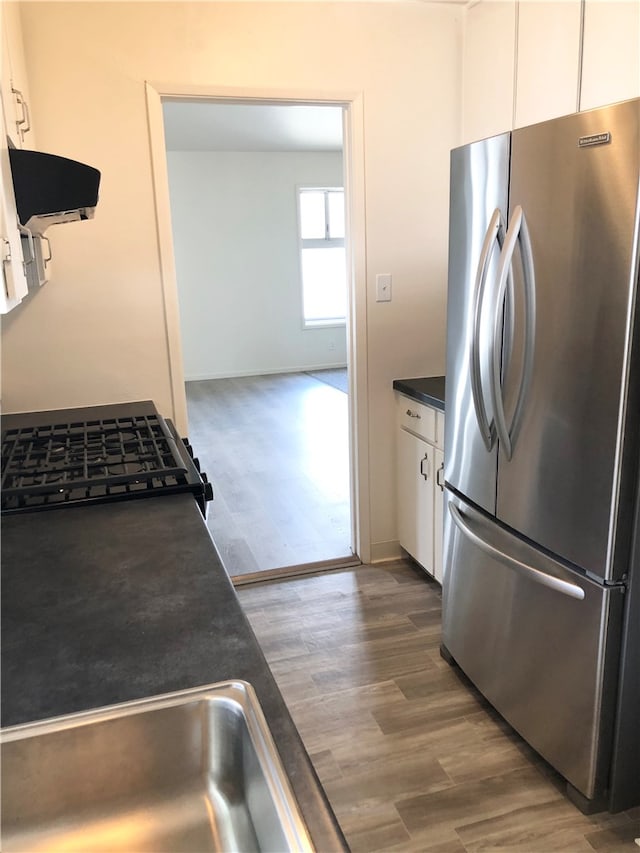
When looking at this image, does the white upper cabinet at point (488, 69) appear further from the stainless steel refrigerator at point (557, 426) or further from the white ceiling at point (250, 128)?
the white ceiling at point (250, 128)

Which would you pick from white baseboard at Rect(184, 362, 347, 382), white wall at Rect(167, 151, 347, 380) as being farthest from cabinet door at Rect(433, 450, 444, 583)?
white wall at Rect(167, 151, 347, 380)

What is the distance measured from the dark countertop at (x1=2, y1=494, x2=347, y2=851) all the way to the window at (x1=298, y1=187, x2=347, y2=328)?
7.51 metres

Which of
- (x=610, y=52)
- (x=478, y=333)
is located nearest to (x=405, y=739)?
(x=478, y=333)

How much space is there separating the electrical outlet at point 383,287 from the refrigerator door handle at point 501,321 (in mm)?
1245

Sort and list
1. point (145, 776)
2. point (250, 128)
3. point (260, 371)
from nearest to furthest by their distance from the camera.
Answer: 1. point (145, 776)
2. point (250, 128)
3. point (260, 371)

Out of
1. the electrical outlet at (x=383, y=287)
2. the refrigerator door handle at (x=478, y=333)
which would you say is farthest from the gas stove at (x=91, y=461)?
the electrical outlet at (x=383, y=287)

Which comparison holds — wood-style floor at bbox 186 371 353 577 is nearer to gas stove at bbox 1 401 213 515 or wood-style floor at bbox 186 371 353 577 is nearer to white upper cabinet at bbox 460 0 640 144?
gas stove at bbox 1 401 213 515

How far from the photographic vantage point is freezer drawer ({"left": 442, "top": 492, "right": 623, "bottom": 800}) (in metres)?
1.74

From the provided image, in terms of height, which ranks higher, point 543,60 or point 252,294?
point 543,60

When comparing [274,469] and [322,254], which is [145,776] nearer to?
[274,469]

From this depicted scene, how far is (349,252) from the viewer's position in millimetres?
3051

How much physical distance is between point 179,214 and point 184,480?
701 centimetres

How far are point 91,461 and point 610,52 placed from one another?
1.96m

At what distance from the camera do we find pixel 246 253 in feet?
28.0
